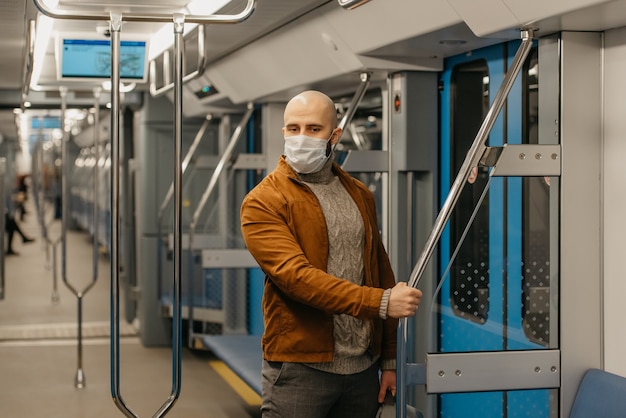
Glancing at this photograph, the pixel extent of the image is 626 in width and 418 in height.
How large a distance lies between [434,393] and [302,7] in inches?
93.9

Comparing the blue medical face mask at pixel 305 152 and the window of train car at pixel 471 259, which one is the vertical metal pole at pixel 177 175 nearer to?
the blue medical face mask at pixel 305 152

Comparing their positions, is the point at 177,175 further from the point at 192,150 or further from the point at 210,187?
the point at 192,150

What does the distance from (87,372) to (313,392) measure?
6.05m

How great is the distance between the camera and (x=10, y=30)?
6.04 m

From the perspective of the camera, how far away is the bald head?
3.15 meters

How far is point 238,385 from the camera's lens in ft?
27.0

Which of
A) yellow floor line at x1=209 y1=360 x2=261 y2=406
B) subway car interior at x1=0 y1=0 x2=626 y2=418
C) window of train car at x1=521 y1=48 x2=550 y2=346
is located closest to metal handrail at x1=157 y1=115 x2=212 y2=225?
subway car interior at x1=0 y1=0 x2=626 y2=418

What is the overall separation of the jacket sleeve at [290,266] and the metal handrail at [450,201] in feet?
1.49

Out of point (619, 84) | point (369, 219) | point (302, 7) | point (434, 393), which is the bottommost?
point (434, 393)

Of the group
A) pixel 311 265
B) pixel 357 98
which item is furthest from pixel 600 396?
pixel 357 98

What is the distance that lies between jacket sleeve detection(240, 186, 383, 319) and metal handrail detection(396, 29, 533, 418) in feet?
1.49

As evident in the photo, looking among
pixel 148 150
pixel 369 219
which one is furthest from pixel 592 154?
pixel 148 150

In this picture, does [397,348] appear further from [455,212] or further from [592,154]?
[592,154]

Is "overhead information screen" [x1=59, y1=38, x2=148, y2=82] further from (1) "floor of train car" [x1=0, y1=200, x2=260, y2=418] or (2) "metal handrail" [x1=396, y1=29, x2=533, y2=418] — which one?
(2) "metal handrail" [x1=396, y1=29, x2=533, y2=418]
